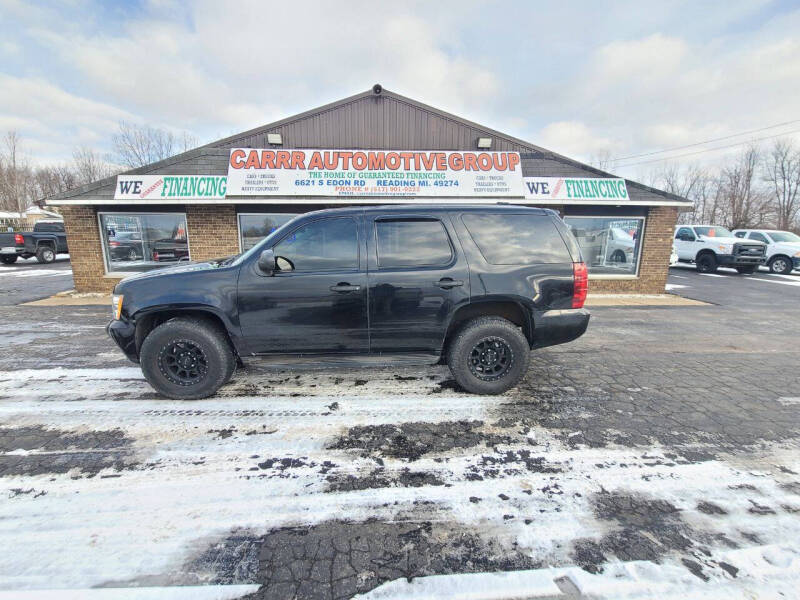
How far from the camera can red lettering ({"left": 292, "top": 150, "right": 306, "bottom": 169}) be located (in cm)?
877

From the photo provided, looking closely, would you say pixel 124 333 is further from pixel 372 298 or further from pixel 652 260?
pixel 652 260

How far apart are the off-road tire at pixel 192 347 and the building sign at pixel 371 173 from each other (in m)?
6.01

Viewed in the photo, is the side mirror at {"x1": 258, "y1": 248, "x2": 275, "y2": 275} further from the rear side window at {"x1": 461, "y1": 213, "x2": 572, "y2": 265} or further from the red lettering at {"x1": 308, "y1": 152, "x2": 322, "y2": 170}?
the red lettering at {"x1": 308, "y1": 152, "x2": 322, "y2": 170}

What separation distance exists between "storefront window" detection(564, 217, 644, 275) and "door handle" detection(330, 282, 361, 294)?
8634 mm

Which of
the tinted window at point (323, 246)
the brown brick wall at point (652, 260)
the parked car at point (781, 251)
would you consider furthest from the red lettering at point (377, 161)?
the parked car at point (781, 251)

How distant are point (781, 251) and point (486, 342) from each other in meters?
19.9

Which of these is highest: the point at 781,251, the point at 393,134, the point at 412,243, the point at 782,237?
the point at 393,134

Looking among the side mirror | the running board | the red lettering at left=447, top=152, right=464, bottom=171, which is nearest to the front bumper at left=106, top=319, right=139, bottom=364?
the running board

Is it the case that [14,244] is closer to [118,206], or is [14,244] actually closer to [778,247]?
[118,206]

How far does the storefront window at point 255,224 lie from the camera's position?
9086mm

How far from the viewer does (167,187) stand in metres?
8.42

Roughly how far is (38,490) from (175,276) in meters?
1.83

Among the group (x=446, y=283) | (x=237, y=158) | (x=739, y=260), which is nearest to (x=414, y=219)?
(x=446, y=283)

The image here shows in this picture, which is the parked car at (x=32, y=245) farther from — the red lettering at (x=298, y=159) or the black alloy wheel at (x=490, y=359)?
the black alloy wheel at (x=490, y=359)
